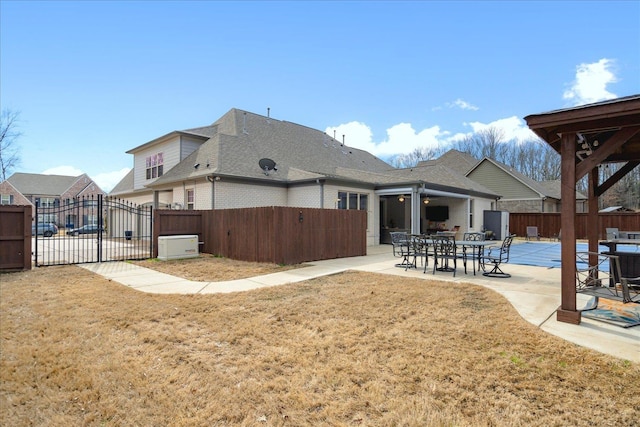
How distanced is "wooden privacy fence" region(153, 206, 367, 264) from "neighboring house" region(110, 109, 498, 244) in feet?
6.60

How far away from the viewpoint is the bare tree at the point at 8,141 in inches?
1136

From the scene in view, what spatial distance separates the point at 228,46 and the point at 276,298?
1211 cm

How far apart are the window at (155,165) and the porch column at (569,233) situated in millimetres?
20244

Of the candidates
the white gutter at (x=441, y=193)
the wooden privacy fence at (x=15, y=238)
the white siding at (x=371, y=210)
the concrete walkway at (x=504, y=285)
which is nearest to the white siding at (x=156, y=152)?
the concrete walkway at (x=504, y=285)

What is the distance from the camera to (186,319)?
5.29m

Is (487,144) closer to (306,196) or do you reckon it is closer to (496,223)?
(496,223)

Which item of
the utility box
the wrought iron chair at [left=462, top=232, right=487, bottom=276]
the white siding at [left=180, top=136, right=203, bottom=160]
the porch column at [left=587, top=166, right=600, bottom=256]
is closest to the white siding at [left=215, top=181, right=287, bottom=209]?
the white siding at [left=180, top=136, right=203, bottom=160]

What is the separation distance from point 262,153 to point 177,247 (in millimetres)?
7888

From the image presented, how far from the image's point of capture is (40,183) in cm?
5019

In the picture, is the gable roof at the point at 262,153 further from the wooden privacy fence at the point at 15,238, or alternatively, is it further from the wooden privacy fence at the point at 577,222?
the wooden privacy fence at the point at 577,222

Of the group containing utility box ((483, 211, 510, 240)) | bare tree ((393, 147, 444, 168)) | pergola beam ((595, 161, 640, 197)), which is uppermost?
bare tree ((393, 147, 444, 168))

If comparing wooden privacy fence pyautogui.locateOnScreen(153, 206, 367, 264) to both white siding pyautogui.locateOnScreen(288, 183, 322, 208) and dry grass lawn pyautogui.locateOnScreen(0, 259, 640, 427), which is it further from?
dry grass lawn pyautogui.locateOnScreen(0, 259, 640, 427)

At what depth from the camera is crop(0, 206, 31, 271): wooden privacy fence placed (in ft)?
31.1

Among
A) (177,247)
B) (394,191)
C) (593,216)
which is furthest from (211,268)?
(394,191)
